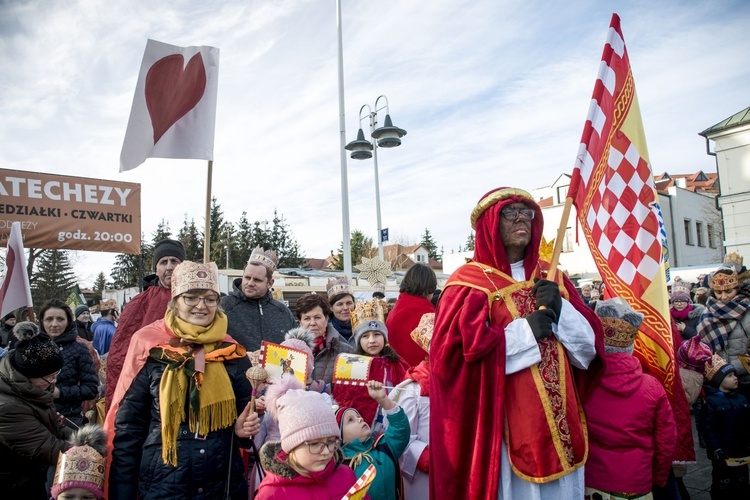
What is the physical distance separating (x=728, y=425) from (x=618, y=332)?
196cm

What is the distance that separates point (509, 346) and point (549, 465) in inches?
22.7

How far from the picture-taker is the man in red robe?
2580 mm

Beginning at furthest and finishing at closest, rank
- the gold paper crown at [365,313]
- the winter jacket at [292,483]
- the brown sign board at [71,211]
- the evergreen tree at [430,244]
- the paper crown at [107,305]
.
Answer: the evergreen tree at [430,244] → the brown sign board at [71,211] → the paper crown at [107,305] → the gold paper crown at [365,313] → the winter jacket at [292,483]

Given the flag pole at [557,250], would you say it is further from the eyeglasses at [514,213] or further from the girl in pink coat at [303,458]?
the girl in pink coat at [303,458]

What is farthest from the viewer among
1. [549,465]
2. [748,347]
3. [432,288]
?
[432,288]

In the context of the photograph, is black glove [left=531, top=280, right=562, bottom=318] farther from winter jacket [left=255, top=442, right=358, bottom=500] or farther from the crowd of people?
winter jacket [left=255, top=442, right=358, bottom=500]

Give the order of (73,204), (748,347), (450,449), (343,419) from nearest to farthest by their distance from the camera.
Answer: (450,449) → (343,419) → (748,347) → (73,204)

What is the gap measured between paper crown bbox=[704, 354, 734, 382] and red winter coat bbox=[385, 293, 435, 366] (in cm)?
235

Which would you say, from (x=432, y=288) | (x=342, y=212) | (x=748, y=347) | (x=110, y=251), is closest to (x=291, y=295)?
(x=342, y=212)

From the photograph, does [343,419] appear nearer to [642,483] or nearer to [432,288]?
[642,483]

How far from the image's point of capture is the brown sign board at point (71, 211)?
1040 cm

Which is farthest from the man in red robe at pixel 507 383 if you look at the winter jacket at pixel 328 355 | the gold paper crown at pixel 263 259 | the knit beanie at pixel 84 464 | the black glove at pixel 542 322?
the gold paper crown at pixel 263 259

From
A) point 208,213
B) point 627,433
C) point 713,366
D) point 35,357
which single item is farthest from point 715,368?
point 35,357

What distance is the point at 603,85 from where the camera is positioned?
Answer: 11.2ft
